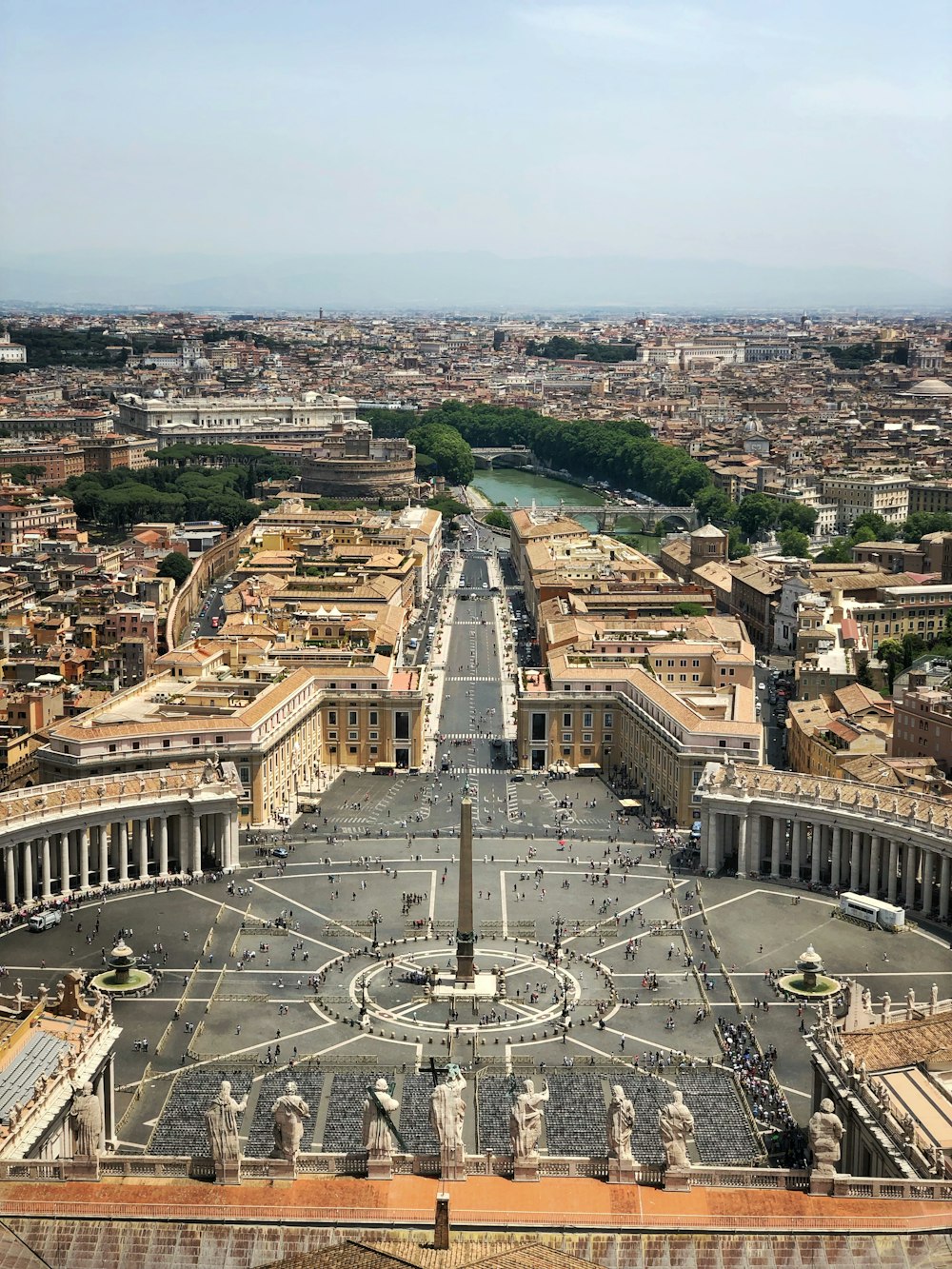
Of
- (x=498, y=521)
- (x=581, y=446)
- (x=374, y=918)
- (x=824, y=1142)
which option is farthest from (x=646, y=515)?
(x=824, y=1142)

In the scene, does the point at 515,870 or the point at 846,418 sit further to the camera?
the point at 846,418

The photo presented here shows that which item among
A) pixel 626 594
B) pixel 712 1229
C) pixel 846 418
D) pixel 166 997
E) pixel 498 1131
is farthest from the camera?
pixel 846 418

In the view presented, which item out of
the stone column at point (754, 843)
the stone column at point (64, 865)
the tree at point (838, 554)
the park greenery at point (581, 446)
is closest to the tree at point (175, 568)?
the tree at point (838, 554)

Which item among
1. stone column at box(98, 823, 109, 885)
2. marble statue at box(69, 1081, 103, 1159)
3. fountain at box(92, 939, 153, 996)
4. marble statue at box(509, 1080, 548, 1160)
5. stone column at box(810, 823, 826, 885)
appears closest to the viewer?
marble statue at box(509, 1080, 548, 1160)

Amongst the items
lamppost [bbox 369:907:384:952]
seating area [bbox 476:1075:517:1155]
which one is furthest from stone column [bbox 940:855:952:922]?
seating area [bbox 476:1075:517:1155]

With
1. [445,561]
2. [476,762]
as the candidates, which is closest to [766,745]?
[476,762]

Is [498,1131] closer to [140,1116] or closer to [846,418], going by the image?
[140,1116]

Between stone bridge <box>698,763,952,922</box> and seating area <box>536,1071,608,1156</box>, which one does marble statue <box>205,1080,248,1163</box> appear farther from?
stone bridge <box>698,763,952,922</box>
